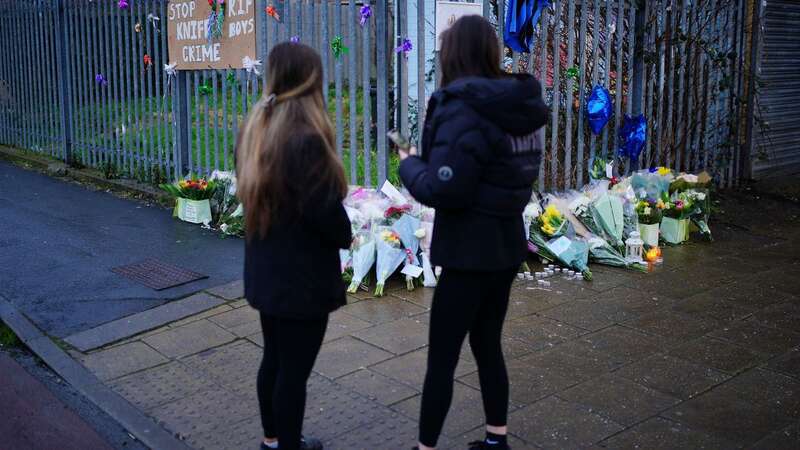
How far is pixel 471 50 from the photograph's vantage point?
326 centimetres

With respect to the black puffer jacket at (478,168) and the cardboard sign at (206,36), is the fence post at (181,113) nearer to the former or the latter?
the cardboard sign at (206,36)

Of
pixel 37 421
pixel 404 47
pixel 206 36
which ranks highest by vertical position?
pixel 206 36

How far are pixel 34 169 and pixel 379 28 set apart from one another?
6.97m

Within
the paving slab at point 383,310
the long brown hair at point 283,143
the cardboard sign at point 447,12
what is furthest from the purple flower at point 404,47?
the long brown hair at point 283,143

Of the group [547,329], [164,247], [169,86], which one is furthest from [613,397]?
[169,86]

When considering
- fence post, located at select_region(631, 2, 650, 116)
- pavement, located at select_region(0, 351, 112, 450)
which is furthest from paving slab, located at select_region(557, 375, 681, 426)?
fence post, located at select_region(631, 2, 650, 116)

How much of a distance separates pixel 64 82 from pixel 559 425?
9.50 meters

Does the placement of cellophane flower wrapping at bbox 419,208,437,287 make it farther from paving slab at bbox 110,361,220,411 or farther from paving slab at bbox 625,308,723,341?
paving slab at bbox 110,361,220,411

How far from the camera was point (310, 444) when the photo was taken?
3.78m

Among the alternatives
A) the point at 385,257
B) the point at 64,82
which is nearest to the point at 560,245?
the point at 385,257

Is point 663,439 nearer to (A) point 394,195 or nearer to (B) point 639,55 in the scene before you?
(A) point 394,195

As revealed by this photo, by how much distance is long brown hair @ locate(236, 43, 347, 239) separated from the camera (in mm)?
3191

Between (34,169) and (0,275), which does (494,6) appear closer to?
(0,275)

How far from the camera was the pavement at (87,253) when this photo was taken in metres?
5.93
